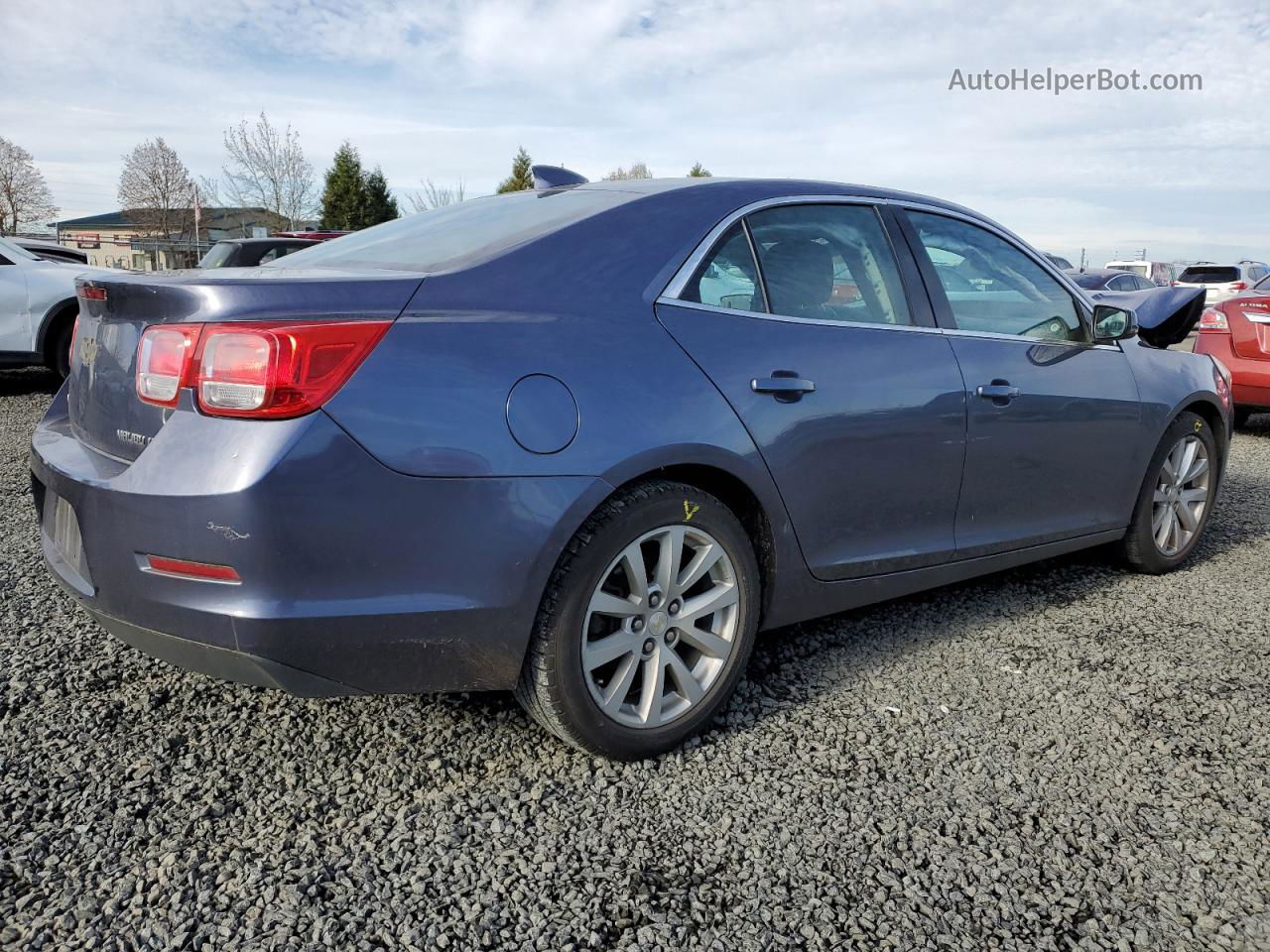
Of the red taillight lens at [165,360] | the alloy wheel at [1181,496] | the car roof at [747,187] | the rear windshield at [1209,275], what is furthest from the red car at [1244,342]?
the rear windshield at [1209,275]

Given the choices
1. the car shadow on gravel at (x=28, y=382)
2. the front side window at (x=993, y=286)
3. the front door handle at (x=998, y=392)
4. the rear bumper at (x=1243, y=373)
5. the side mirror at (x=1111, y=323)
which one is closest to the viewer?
the front door handle at (x=998, y=392)

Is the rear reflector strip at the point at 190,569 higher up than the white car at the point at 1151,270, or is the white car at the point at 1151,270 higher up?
the white car at the point at 1151,270

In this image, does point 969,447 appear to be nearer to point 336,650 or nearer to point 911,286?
point 911,286

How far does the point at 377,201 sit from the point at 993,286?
148 feet

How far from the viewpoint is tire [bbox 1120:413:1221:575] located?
4.16 m

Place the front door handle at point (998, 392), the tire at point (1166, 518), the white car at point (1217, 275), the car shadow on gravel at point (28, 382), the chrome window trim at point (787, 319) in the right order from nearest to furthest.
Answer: the chrome window trim at point (787, 319) < the front door handle at point (998, 392) < the tire at point (1166, 518) < the car shadow on gravel at point (28, 382) < the white car at point (1217, 275)

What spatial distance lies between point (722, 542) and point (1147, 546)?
254cm

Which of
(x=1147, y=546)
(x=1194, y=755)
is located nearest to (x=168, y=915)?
(x=1194, y=755)

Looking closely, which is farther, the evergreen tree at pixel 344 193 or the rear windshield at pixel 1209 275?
the evergreen tree at pixel 344 193

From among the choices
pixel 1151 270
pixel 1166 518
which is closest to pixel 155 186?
pixel 1151 270

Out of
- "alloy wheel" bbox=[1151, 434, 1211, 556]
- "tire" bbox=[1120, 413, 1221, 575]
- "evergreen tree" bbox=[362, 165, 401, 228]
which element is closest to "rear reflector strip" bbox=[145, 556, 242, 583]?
"tire" bbox=[1120, 413, 1221, 575]

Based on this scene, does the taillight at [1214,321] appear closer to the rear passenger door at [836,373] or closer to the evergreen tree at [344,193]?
the rear passenger door at [836,373]

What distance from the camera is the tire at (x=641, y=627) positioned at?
2316 mm

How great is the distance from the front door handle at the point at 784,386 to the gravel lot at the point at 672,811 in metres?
0.91
